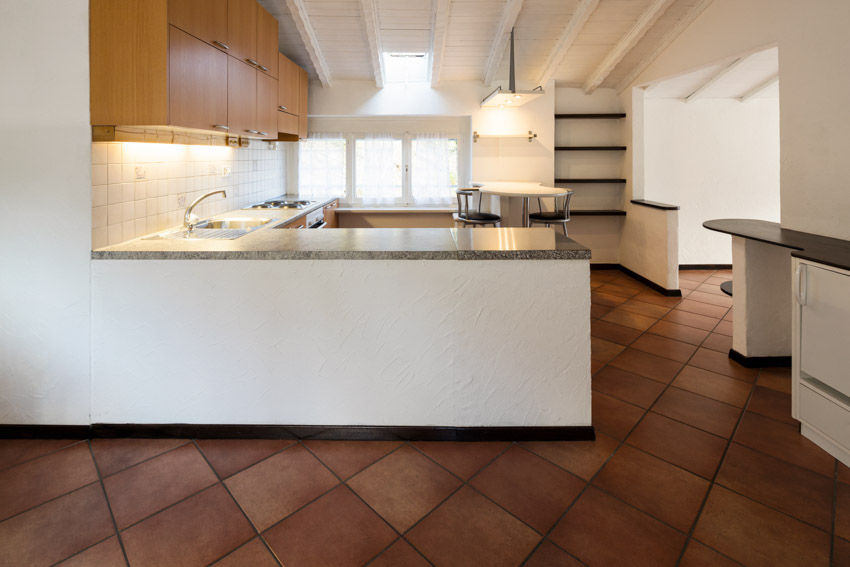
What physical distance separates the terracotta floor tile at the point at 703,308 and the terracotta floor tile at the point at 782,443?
6.40ft

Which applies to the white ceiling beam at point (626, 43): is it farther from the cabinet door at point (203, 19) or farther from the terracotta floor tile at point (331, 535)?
the terracotta floor tile at point (331, 535)

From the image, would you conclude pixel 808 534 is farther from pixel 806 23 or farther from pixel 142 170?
pixel 142 170

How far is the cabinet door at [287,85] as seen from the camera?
4.16 metres

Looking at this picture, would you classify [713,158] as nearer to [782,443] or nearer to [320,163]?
[782,443]

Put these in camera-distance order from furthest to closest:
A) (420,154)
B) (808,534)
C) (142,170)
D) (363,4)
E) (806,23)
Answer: (420,154)
(363,4)
(806,23)
(142,170)
(808,534)

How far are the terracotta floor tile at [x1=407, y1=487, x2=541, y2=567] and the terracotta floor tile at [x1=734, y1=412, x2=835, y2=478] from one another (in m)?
1.25

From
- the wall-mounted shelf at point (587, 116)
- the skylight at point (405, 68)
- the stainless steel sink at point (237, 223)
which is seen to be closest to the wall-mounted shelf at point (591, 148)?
the wall-mounted shelf at point (587, 116)

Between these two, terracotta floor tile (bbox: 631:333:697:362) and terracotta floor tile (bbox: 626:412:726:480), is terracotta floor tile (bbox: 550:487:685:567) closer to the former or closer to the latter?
terracotta floor tile (bbox: 626:412:726:480)

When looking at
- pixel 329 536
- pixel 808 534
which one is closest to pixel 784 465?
pixel 808 534

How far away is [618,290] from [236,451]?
413 centimetres

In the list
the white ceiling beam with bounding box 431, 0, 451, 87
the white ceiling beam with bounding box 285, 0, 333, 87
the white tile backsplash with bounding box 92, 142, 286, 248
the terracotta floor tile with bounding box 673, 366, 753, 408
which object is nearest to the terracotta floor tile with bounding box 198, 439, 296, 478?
the white tile backsplash with bounding box 92, 142, 286, 248

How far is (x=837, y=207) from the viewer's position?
8.73 feet

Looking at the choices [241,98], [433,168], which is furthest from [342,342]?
[433,168]

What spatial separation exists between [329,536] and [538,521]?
0.71m
